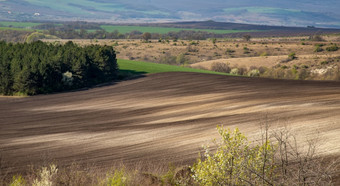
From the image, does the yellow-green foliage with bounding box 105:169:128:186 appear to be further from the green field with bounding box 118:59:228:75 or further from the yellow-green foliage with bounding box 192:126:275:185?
the green field with bounding box 118:59:228:75

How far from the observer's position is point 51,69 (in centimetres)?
7012

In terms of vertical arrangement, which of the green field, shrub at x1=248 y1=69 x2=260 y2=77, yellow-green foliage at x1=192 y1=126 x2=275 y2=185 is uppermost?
yellow-green foliage at x1=192 y1=126 x2=275 y2=185

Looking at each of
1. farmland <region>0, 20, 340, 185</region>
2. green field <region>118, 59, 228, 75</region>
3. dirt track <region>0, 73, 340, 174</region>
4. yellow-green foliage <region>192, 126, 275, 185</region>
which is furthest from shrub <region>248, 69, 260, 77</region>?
yellow-green foliage <region>192, 126, 275, 185</region>

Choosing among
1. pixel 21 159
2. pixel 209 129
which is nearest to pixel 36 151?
pixel 21 159

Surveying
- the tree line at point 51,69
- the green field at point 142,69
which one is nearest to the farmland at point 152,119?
→ the tree line at point 51,69

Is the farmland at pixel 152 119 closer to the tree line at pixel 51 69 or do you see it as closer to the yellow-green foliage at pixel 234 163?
the tree line at pixel 51 69

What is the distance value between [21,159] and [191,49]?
11564 cm

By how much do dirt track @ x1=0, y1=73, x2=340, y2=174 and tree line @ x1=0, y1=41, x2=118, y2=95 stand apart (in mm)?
5429

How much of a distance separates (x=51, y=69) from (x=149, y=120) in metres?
35.6

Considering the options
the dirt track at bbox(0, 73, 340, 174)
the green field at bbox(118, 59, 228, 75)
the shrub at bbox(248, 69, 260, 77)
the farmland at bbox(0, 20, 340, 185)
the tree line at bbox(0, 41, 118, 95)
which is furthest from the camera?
the green field at bbox(118, 59, 228, 75)

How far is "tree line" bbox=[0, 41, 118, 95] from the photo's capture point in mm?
67062

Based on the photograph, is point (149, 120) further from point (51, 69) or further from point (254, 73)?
point (254, 73)

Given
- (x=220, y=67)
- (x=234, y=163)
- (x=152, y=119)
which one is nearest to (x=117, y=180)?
(x=234, y=163)

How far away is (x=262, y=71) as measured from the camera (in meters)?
93.1
